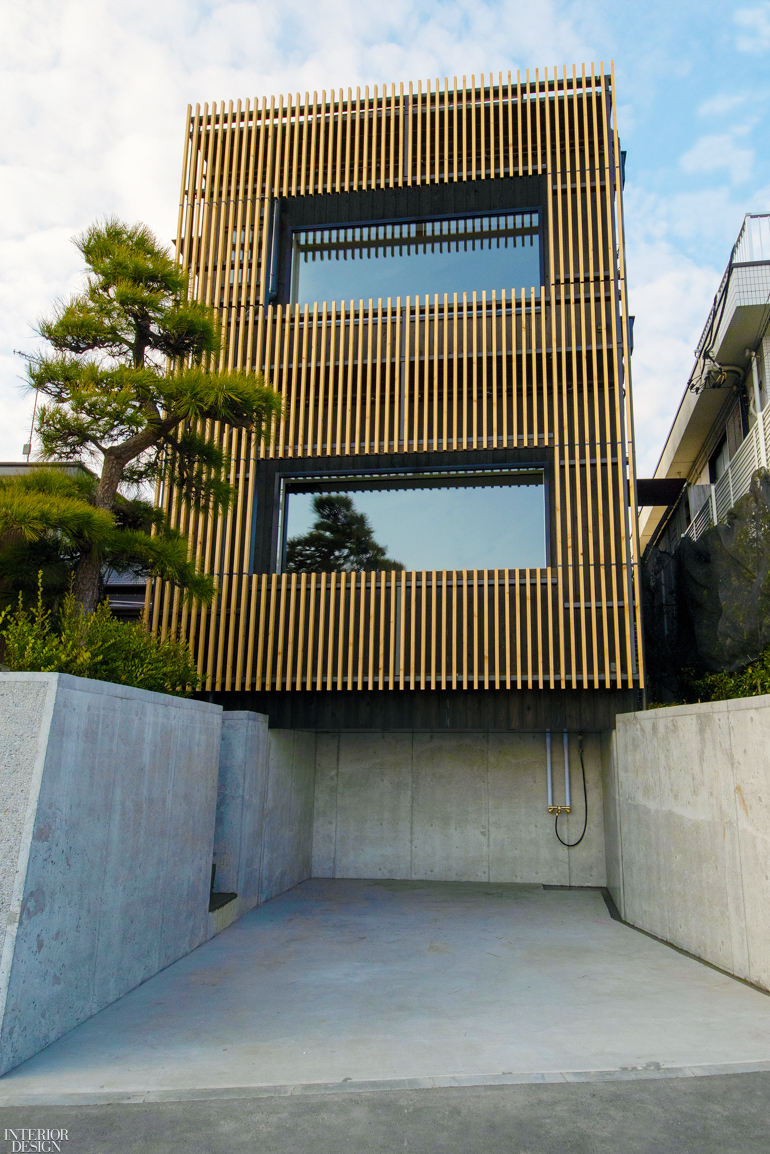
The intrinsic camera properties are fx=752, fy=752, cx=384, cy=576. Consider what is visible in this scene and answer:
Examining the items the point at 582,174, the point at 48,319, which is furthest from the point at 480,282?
the point at 48,319

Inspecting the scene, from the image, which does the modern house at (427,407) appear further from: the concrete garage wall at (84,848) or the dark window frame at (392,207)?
the concrete garage wall at (84,848)

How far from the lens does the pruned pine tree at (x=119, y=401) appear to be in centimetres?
631

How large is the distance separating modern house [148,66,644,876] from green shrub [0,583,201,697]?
237cm

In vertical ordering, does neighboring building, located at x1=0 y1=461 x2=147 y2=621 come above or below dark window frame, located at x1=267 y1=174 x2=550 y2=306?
below

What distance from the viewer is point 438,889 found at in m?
9.42

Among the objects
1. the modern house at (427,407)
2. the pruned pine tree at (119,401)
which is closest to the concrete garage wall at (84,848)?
the pruned pine tree at (119,401)

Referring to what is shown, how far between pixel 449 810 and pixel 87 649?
639 centimetres

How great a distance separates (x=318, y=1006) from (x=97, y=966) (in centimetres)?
142

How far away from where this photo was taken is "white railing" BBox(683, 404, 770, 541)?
9.31 metres

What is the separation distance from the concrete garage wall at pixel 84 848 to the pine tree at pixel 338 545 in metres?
3.41

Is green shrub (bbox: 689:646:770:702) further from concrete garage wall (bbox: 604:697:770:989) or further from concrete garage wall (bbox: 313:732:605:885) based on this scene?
concrete garage wall (bbox: 313:732:605:885)

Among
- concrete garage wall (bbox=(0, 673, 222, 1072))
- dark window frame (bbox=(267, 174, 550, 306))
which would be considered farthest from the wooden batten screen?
concrete garage wall (bbox=(0, 673, 222, 1072))

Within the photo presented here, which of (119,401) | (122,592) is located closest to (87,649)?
(119,401)

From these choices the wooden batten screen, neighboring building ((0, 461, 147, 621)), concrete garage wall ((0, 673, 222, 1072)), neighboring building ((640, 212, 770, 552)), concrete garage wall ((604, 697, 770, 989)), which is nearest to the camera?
concrete garage wall ((0, 673, 222, 1072))
